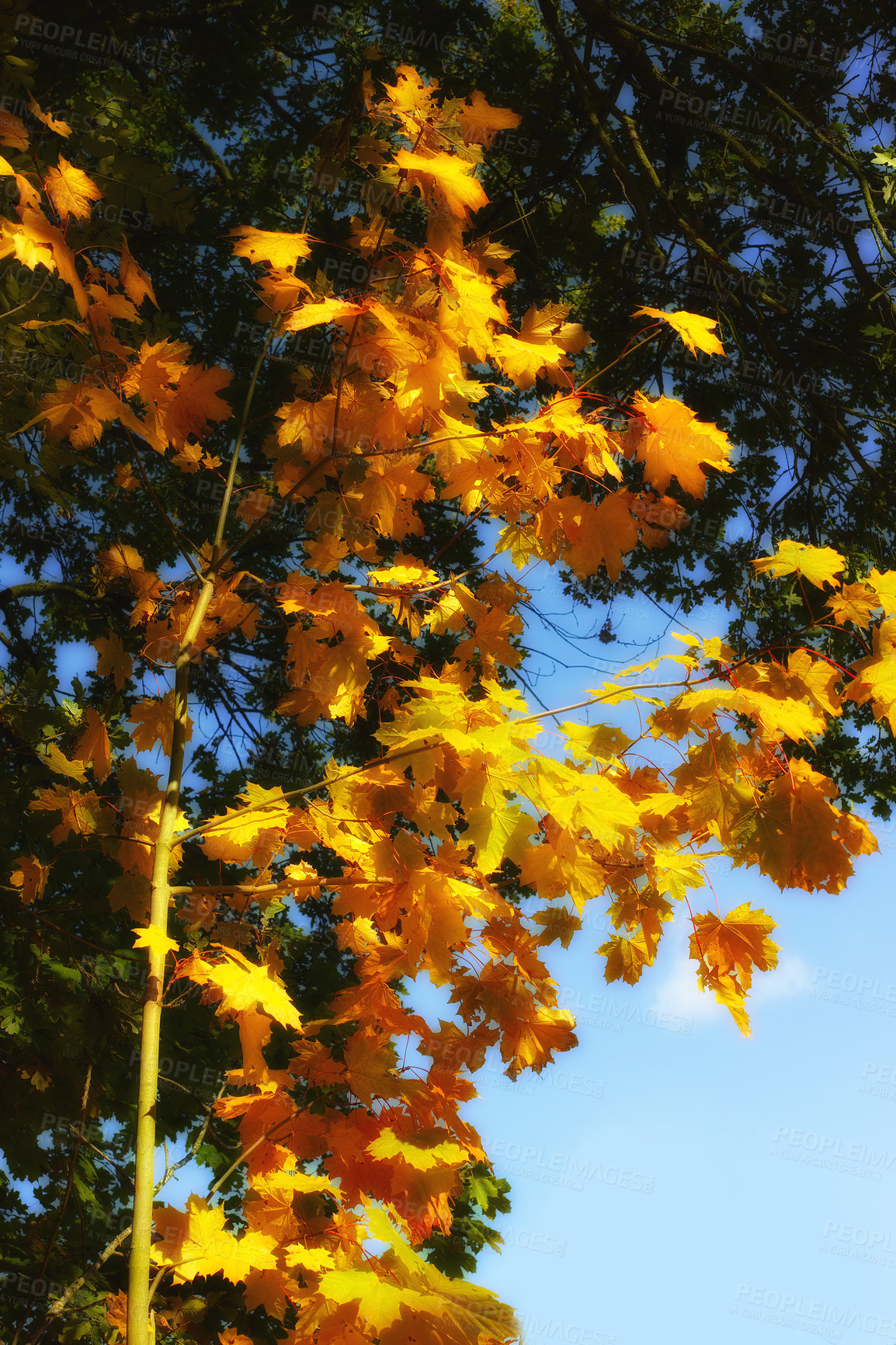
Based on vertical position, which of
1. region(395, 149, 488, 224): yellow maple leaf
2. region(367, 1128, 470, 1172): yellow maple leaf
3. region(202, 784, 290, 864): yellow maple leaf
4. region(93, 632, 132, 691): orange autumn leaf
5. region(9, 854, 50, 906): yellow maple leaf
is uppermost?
region(395, 149, 488, 224): yellow maple leaf

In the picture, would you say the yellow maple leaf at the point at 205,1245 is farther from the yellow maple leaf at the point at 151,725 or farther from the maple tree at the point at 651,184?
the maple tree at the point at 651,184

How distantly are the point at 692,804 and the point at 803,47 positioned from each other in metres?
5.87

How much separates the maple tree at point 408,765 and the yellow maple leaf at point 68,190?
0.01 m

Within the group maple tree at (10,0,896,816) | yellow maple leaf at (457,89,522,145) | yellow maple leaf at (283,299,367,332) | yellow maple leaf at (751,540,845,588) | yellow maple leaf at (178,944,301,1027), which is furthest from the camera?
maple tree at (10,0,896,816)

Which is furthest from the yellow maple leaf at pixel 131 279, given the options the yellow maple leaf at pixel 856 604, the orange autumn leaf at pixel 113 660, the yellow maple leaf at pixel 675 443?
the yellow maple leaf at pixel 856 604

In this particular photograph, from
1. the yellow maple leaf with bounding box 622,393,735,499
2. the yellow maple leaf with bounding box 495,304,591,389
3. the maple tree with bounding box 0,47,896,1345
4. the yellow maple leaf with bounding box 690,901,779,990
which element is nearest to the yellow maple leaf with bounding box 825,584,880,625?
the maple tree with bounding box 0,47,896,1345

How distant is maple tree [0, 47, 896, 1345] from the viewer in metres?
1.92

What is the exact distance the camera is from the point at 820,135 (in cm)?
418

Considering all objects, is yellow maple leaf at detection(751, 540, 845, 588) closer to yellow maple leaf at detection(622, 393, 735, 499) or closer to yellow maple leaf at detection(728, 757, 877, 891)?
yellow maple leaf at detection(622, 393, 735, 499)

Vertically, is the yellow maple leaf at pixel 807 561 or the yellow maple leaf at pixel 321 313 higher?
the yellow maple leaf at pixel 807 561

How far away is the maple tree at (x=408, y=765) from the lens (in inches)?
75.5

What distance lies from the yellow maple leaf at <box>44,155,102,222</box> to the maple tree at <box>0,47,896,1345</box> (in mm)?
11

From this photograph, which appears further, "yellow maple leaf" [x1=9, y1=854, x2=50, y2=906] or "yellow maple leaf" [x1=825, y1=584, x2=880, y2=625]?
"yellow maple leaf" [x1=9, y1=854, x2=50, y2=906]

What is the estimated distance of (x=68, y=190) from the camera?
7.88 feet
